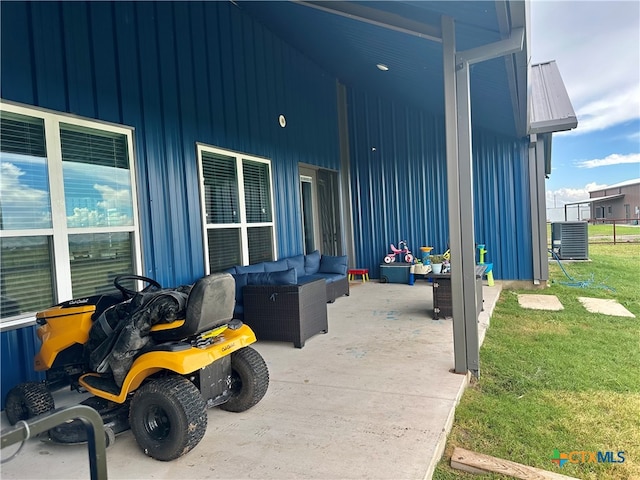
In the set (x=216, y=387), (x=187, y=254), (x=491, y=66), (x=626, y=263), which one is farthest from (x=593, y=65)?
(x=216, y=387)

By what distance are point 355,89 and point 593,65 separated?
1460 cm

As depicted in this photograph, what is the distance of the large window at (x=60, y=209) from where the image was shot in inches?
118

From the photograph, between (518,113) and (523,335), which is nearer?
(523,335)

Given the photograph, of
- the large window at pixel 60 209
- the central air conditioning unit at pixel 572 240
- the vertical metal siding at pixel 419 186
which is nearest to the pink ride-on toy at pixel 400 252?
the vertical metal siding at pixel 419 186

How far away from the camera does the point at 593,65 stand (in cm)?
1731

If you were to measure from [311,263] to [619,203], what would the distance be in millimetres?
36101

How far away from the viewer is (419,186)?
8.29 meters

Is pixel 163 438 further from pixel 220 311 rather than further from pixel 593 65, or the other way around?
pixel 593 65

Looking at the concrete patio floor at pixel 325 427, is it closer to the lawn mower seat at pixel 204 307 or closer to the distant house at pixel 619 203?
the lawn mower seat at pixel 204 307

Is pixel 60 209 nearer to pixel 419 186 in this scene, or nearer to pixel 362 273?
pixel 362 273

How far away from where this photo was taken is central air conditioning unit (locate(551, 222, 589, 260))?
32.6ft

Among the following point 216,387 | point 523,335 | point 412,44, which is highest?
point 412,44

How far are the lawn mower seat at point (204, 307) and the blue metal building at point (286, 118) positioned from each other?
1641 millimetres

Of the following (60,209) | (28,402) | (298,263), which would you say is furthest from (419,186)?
(28,402)
